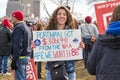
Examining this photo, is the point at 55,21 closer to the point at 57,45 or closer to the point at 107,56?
the point at 57,45

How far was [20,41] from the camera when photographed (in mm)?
6945

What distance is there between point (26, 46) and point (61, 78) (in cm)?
192

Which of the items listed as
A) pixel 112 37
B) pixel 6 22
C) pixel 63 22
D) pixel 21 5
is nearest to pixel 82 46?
pixel 63 22

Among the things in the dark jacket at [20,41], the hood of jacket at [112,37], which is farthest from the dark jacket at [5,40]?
the hood of jacket at [112,37]

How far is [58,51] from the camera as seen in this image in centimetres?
583

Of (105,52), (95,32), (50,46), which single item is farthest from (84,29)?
(105,52)

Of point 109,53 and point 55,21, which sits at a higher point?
point 55,21

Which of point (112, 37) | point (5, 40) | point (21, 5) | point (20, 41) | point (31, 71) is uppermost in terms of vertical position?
point (21, 5)

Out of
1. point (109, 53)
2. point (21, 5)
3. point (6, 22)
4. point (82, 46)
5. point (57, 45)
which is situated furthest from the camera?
point (21, 5)

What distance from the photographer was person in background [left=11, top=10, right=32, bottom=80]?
6934 millimetres

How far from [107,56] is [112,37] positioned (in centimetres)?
22

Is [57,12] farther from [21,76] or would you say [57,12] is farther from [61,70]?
[21,76]

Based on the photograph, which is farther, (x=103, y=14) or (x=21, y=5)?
(x=21, y=5)

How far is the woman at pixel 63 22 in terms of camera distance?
5.50 meters
